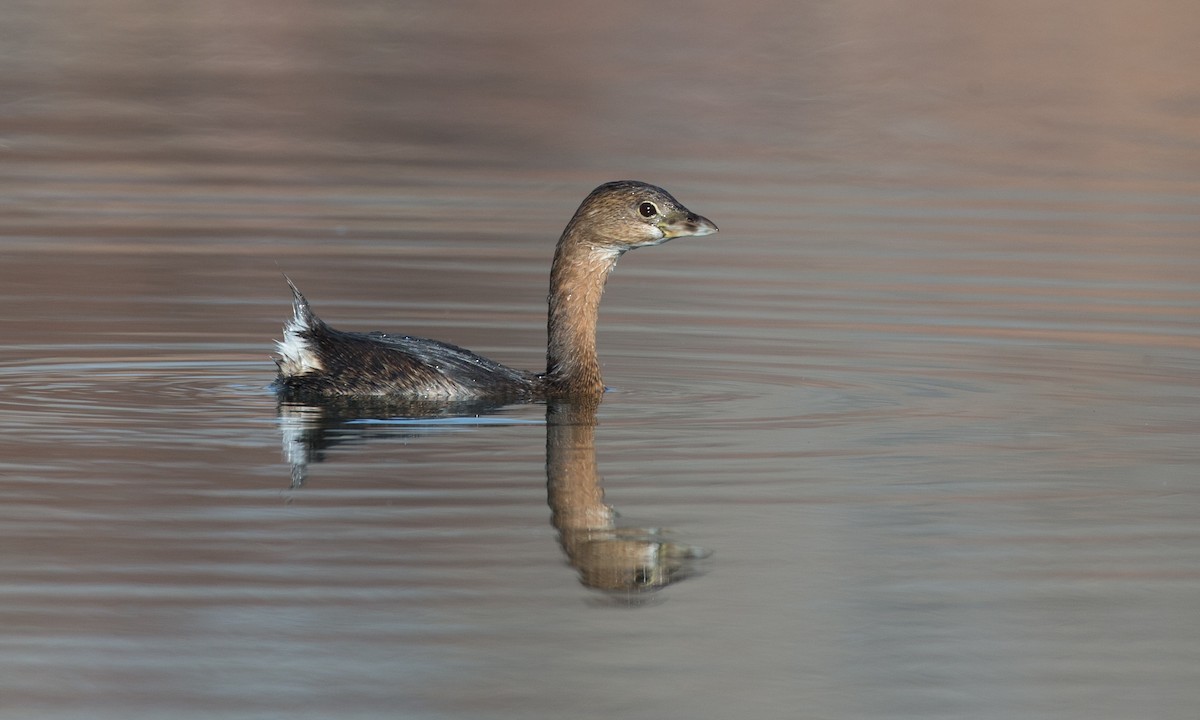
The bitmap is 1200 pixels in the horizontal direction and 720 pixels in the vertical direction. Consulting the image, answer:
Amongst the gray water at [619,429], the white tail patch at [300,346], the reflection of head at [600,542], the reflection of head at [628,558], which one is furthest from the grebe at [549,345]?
the reflection of head at [628,558]

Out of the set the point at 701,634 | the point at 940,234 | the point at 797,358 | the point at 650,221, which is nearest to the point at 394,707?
the point at 701,634

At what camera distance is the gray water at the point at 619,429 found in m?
6.27

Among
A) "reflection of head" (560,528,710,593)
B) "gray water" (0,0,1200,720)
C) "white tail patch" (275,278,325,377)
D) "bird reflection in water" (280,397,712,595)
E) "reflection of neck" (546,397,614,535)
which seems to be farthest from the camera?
"white tail patch" (275,278,325,377)

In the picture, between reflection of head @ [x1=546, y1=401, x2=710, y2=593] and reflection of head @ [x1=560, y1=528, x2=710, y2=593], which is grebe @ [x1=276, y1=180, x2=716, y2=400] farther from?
reflection of head @ [x1=560, y1=528, x2=710, y2=593]

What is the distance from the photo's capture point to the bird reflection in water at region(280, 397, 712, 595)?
7.30 meters

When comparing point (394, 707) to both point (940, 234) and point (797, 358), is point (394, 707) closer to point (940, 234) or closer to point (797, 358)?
point (797, 358)

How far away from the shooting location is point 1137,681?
6.22 m

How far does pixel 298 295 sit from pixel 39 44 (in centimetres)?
2094

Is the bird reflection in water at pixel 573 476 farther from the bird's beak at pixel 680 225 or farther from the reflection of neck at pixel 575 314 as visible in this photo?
the bird's beak at pixel 680 225

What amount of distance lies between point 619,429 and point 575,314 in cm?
121

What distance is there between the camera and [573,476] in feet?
28.4

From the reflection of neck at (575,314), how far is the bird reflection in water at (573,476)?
5.9 inches

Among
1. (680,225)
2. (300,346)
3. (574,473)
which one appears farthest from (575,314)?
(574,473)

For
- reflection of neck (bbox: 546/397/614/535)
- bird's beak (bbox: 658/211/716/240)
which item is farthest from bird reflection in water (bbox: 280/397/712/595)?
bird's beak (bbox: 658/211/716/240)
